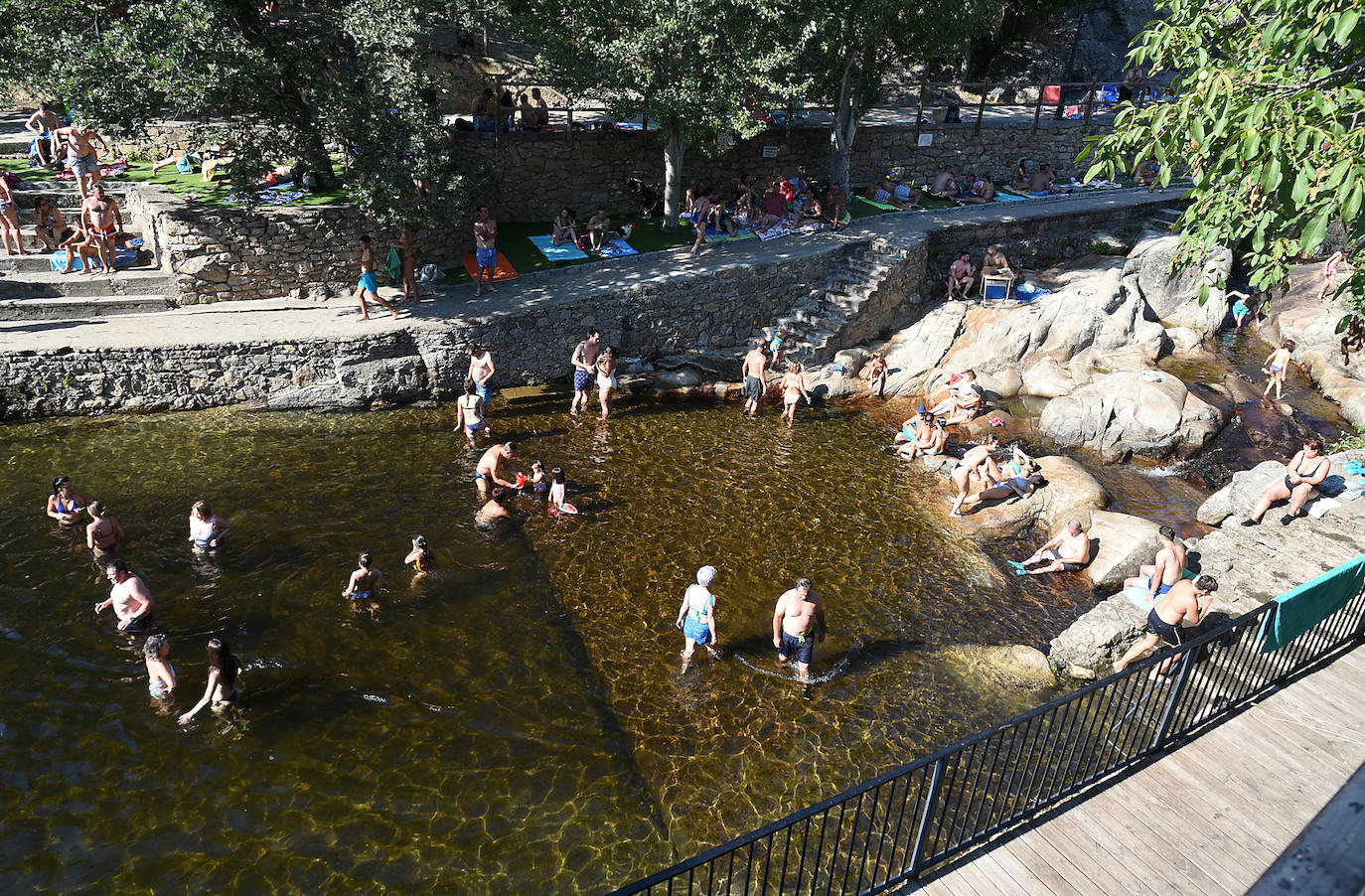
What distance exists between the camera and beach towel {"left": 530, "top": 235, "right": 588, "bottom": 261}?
766 inches

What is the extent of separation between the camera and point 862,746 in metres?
9.11

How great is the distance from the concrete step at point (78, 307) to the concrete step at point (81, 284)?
166 millimetres

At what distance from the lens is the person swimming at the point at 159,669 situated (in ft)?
28.5

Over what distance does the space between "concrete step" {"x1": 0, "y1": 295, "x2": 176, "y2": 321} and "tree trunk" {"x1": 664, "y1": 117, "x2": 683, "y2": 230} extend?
430 inches

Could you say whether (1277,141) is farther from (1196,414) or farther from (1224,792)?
(1196,414)

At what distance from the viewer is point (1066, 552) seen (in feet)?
41.5

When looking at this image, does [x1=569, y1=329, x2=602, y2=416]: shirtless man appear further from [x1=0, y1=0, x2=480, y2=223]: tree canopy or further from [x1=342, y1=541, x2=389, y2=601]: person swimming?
[x1=342, y1=541, x2=389, y2=601]: person swimming

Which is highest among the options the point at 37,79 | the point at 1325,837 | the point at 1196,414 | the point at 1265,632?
Answer: the point at 37,79

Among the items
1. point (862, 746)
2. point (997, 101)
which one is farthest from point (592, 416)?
point (997, 101)

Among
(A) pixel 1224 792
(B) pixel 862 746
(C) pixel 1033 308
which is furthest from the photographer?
(C) pixel 1033 308

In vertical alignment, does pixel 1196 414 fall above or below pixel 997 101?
below

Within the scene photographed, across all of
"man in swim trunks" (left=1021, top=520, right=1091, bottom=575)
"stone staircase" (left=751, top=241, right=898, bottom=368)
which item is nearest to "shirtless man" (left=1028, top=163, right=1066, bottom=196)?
"stone staircase" (left=751, top=241, right=898, bottom=368)

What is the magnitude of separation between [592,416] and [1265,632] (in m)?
11.6

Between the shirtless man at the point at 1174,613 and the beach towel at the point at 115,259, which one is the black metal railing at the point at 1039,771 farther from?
the beach towel at the point at 115,259
